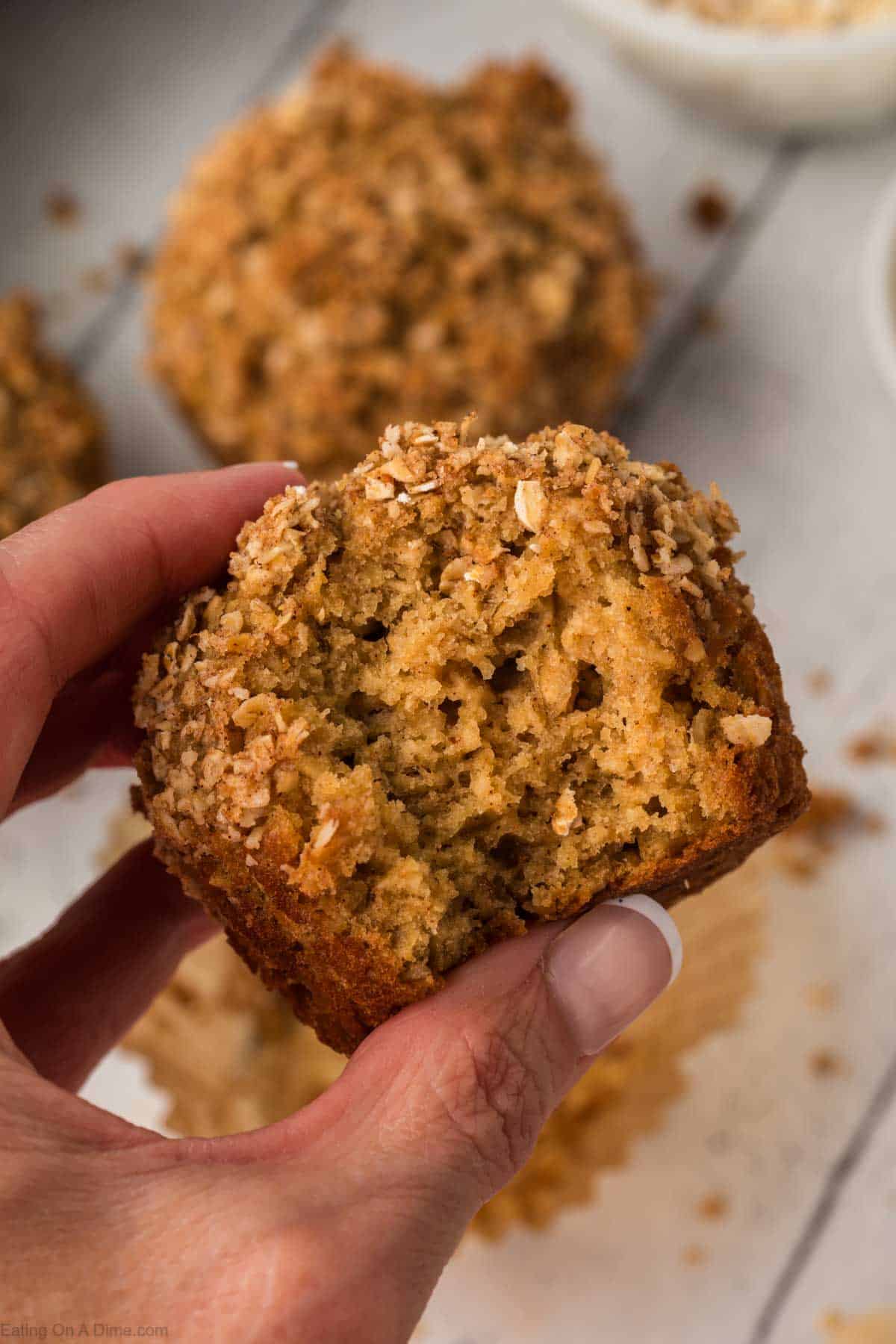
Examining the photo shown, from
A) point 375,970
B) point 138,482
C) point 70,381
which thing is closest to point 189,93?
point 70,381

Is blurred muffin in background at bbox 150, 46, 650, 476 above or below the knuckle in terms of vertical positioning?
above

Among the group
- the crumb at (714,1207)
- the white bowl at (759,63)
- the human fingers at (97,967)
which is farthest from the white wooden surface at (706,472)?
the human fingers at (97,967)

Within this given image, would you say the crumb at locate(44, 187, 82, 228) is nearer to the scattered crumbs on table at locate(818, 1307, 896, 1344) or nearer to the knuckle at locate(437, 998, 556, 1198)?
the knuckle at locate(437, 998, 556, 1198)

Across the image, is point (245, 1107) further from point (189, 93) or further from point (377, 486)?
point (189, 93)

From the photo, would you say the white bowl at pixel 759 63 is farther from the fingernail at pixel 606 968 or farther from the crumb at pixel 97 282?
the fingernail at pixel 606 968

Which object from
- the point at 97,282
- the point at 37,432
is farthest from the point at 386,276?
the point at 97,282

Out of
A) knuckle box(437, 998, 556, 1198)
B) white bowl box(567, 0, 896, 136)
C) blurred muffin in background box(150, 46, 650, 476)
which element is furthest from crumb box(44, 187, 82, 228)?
knuckle box(437, 998, 556, 1198)
